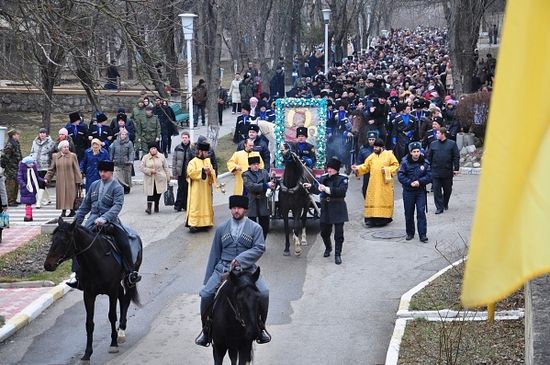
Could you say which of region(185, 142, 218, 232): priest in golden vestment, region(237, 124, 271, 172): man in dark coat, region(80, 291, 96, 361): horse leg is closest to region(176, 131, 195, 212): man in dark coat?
region(237, 124, 271, 172): man in dark coat

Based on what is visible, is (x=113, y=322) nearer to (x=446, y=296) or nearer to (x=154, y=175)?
(x=446, y=296)

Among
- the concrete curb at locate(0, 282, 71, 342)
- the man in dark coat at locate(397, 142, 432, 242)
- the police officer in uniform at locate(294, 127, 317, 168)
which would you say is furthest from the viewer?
the police officer in uniform at locate(294, 127, 317, 168)

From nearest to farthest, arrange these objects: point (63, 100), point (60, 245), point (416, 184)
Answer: point (60, 245) → point (416, 184) → point (63, 100)

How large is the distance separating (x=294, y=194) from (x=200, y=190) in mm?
2660

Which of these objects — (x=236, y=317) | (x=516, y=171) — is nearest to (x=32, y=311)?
(x=236, y=317)

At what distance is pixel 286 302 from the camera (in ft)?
46.9

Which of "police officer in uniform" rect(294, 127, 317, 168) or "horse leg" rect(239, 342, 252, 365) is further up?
"police officer in uniform" rect(294, 127, 317, 168)

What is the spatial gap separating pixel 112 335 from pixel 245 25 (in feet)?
112

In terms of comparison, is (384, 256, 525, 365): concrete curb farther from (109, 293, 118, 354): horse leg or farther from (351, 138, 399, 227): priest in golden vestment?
(351, 138, 399, 227): priest in golden vestment

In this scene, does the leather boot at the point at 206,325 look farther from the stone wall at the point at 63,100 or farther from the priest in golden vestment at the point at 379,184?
the stone wall at the point at 63,100

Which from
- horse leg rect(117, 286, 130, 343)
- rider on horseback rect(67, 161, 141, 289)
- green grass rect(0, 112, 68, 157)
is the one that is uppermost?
rider on horseback rect(67, 161, 141, 289)

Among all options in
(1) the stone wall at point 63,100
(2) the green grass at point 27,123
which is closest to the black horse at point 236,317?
(2) the green grass at point 27,123

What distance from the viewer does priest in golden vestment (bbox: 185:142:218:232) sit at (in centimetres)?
1928

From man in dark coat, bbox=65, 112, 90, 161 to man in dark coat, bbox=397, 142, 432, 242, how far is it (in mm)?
9766
